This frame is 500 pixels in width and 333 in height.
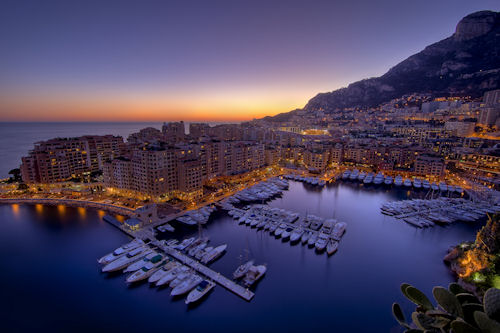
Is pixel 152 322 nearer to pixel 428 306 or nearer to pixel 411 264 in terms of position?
pixel 428 306

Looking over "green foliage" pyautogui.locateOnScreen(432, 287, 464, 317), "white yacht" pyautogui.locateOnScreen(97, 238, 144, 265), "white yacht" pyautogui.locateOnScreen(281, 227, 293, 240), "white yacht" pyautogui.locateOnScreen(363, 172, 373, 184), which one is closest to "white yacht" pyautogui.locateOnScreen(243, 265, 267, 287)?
"white yacht" pyautogui.locateOnScreen(281, 227, 293, 240)

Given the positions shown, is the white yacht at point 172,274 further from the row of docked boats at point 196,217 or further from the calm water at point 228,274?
the row of docked boats at point 196,217

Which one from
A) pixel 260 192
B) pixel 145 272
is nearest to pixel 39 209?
pixel 145 272

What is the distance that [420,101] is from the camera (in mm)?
129375

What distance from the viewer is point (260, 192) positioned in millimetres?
39625

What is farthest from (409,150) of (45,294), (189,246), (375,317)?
(45,294)

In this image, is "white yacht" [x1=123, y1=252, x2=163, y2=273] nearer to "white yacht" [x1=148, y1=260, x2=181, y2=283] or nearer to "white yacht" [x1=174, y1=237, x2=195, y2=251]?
"white yacht" [x1=148, y1=260, x2=181, y2=283]

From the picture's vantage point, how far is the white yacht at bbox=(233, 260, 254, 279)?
19.3 m

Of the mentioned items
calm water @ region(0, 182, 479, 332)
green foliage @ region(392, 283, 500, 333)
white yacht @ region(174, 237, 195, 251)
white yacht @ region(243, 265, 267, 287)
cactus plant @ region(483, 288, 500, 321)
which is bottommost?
calm water @ region(0, 182, 479, 332)

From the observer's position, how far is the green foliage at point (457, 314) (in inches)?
137

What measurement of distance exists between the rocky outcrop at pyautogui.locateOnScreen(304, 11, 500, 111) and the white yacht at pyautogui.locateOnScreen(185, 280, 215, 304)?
149 m

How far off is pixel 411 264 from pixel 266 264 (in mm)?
14493

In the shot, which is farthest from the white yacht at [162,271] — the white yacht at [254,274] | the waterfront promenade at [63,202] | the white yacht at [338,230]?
the white yacht at [338,230]

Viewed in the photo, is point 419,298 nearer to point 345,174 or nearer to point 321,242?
point 321,242
